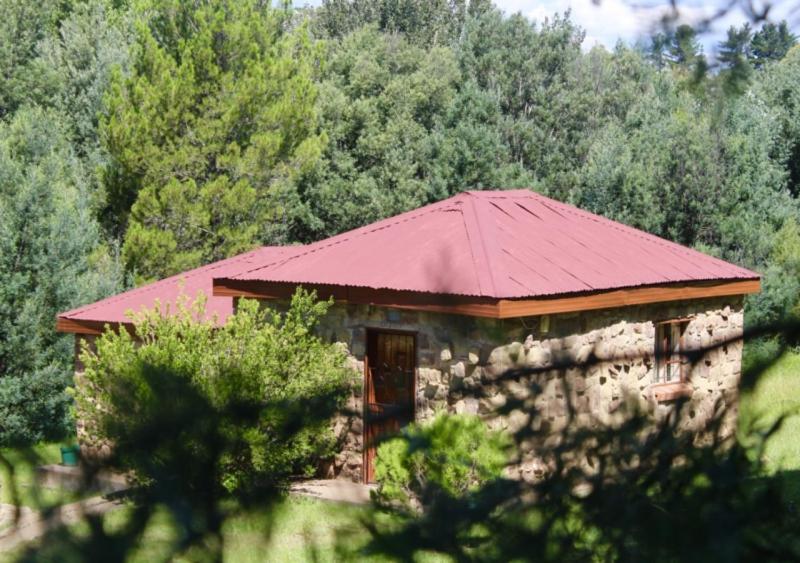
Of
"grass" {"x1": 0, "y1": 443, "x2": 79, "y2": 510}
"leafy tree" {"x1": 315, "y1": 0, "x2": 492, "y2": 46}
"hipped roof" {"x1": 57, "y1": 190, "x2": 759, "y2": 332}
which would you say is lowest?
"grass" {"x1": 0, "y1": 443, "x2": 79, "y2": 510}

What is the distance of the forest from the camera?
14.2 metres

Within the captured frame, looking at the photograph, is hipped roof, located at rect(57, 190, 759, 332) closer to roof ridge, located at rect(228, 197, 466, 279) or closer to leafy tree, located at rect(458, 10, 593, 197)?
roof ridge, located at rect(228, 197, 466, 279)

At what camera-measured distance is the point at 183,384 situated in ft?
6.64

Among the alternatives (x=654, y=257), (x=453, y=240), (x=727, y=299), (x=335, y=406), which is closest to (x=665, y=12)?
(x=335, y=406)

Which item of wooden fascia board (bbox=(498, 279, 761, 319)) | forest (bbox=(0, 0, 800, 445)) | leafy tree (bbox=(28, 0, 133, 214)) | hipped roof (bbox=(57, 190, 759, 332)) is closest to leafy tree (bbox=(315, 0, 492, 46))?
forest (bbox=(0, 0, 800, 445))

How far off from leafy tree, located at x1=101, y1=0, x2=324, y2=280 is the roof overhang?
24.8 feet

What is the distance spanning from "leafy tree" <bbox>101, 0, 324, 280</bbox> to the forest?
4 centimetres

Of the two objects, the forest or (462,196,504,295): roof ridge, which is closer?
(462,196,504,295): roof ridge

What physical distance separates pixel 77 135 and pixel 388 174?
705cm

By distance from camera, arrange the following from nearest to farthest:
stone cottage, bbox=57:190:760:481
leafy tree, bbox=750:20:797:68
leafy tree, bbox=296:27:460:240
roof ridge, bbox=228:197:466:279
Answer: leafy tree, bbox=750:20:797:68 < stone cottage, bbox=57:190:760:481 < roof ridge, bbox=228:197:466:279 < leafy tree, bbox=296:27:460:240

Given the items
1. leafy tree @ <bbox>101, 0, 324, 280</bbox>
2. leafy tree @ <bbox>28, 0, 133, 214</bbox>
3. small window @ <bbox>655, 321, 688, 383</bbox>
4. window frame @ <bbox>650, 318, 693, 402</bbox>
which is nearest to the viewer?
window frame @ <bbox>650, 318, 693, 402</bbox>

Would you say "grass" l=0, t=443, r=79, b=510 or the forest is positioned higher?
the forest

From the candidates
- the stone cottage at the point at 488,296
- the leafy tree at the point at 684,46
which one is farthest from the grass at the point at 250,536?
the stone cottage at the point at 488,296

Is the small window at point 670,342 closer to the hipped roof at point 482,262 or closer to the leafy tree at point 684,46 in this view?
the hipped roof at point 482,262
